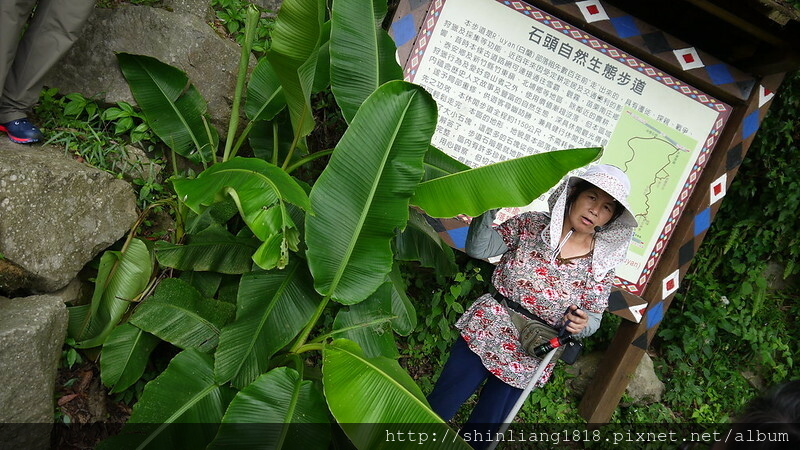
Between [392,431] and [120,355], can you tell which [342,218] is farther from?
[120,355]

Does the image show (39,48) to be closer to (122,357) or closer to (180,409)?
(122,357)

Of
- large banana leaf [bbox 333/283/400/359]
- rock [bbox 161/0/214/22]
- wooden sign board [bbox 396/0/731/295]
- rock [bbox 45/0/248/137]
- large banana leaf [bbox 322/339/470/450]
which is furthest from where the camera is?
rock [bbox 161/0/214/22]

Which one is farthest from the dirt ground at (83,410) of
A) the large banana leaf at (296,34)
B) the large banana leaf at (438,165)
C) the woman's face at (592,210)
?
the woman's face at (592,210)

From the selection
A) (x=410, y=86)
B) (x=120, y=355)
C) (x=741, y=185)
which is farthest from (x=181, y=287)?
(x=741, y=185)

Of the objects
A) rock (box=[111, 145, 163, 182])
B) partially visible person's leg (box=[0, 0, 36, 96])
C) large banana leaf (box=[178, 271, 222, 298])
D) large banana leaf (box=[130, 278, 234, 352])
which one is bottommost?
large banana leaf (box=[130, 278, 234, 352])

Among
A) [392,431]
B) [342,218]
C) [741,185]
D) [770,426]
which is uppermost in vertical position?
[741,185]

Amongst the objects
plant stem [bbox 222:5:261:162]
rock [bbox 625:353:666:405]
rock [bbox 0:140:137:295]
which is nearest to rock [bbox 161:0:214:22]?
plant stem [bbox 222:5:261:162]

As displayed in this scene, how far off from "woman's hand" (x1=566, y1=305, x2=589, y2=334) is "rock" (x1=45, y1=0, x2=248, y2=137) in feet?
7.31

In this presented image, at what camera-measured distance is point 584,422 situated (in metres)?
3.97

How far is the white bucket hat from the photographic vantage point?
241 cm

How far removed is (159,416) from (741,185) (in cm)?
447

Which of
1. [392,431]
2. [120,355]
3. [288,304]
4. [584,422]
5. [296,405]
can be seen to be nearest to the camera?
[392,431]

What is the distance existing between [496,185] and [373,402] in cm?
96

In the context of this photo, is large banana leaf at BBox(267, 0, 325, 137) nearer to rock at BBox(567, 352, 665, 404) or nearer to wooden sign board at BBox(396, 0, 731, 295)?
wooden sign board at BBox(396, 0, 731, 295)
